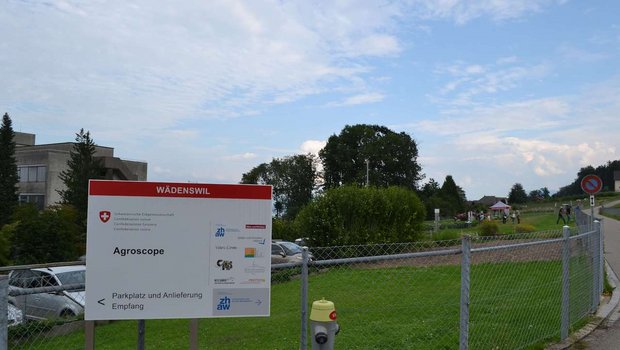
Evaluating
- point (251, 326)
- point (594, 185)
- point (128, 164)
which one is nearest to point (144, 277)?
point (251, 326)

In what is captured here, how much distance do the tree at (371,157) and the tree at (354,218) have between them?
5837 cm

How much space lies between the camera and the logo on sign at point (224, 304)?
435 cm

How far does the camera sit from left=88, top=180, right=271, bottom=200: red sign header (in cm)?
416

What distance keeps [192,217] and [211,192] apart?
0.24m

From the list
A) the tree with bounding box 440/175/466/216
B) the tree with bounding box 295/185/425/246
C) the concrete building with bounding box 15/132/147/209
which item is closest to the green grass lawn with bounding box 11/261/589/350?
the tree with bounding box 295/185/425/246

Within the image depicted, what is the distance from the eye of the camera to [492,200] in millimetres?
151750

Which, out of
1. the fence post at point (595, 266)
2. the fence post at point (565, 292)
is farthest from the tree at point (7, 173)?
the fence post at point (565, 292)

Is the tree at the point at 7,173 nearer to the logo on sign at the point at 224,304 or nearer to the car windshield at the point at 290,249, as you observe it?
the car windshield at the point at 290,249

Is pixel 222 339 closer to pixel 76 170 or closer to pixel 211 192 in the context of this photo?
pixel 211 192

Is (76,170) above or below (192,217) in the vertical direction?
above

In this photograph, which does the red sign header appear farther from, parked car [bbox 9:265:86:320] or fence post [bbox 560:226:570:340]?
parked car [bbox 9:265:86:320]

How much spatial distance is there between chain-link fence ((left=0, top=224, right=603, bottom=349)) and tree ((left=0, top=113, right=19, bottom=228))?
49.0 meters

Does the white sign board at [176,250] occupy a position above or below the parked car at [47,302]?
above

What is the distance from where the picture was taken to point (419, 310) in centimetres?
985
